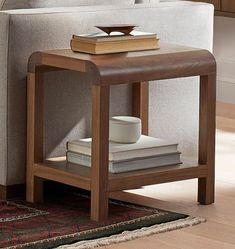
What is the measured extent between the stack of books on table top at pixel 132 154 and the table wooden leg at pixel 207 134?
0.29ft

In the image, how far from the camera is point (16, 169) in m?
2.99

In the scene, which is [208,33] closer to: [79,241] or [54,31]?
[54,31]

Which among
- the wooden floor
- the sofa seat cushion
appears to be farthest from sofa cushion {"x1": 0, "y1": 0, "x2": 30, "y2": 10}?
the wooden floor

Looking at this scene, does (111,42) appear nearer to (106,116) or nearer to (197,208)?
(106,116)

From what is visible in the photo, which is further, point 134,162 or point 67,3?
point 67,3

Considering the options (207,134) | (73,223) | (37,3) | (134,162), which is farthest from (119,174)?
(37,3)

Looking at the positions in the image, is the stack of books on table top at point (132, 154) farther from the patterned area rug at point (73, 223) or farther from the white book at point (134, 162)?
the patterned area rug at point (73, 223)

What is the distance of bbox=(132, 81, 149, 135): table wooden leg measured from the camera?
324cm

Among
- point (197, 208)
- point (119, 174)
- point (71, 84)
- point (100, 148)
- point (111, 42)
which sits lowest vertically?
point (197, 208)

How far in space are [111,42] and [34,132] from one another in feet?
A: 1.23

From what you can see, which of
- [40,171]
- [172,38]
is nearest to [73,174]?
[40,171]

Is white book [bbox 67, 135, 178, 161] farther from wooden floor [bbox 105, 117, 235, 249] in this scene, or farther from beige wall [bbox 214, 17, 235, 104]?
beige wall [bbox 214, 17, 235, 104]

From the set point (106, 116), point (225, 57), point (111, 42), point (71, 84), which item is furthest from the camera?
point (225, 57)

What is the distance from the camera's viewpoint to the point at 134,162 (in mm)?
2885
